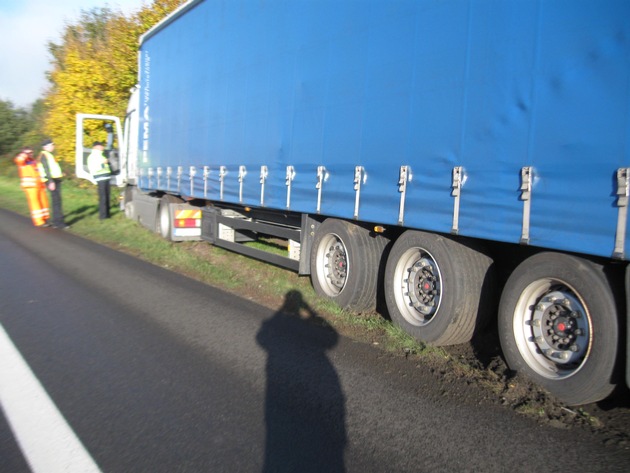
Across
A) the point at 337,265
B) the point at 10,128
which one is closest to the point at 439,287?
the point at 337,265

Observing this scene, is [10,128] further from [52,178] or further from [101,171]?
[52,178]

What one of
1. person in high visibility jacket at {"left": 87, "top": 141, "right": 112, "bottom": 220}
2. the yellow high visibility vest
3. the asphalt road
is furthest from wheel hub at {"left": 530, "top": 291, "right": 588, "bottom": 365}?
the yellow high visibility vest

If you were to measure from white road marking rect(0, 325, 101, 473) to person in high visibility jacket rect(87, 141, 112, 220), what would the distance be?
10484mm

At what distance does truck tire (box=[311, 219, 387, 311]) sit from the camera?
20.0 ft

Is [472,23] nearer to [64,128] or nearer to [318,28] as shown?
[318,28]

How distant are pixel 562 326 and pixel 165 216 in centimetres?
947

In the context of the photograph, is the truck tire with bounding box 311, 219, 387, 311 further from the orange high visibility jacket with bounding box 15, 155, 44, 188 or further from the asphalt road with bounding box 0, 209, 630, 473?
the orange high visibility jacket with bounding box 15, 155, 44, 188

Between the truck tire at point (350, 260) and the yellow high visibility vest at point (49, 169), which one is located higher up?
the yellow high visibility vest at point (49, 169)

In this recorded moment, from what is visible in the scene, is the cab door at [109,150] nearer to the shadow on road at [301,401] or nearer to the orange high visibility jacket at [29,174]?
the orange high visibility jacket at [29,174]

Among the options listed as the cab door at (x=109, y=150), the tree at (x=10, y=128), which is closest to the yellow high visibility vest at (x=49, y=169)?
the cab door at (x=109, y=150)

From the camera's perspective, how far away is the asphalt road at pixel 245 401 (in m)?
3.14

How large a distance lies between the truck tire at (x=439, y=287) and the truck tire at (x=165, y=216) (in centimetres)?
706

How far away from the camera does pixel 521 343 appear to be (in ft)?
13.7

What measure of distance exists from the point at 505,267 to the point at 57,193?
1234cm
